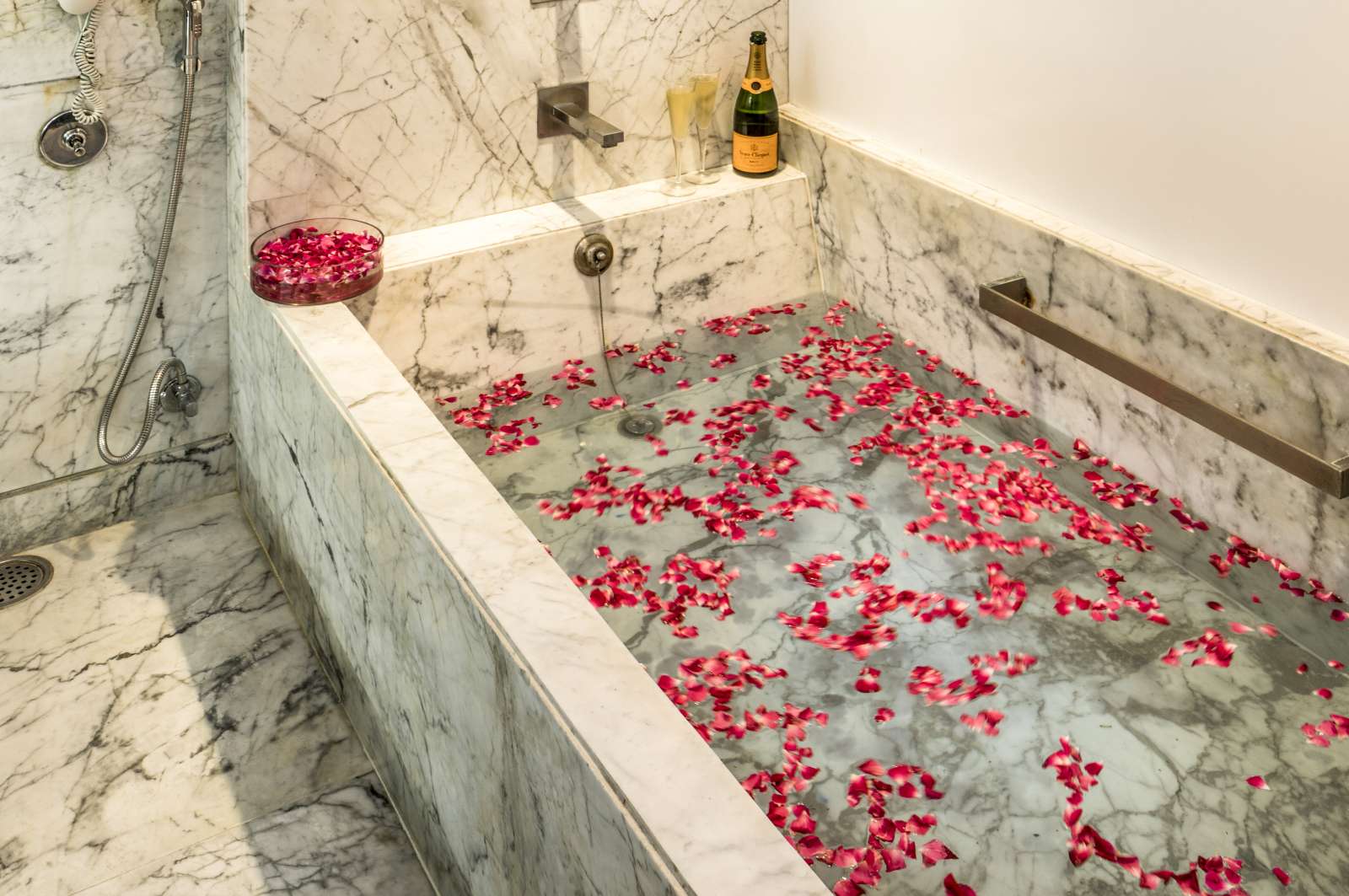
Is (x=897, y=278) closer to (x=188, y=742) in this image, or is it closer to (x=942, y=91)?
(x=942, y=91)

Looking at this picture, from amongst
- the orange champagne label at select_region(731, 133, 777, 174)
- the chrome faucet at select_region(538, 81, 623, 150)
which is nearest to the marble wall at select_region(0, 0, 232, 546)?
the chrome faucet at select_region(538, 81, 623, 150)

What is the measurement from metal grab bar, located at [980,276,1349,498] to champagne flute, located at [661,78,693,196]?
67cm

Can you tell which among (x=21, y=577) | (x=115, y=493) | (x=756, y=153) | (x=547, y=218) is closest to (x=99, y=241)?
(x=115, y=493)

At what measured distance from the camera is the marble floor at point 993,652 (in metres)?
1.31

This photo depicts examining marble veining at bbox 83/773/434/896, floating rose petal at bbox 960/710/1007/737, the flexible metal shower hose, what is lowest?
marble veining at bbox 83/773/434/896

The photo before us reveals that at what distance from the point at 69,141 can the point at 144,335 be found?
38 centimetres

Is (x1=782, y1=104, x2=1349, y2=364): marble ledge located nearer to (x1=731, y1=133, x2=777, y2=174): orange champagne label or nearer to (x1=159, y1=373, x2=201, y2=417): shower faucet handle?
(x1=731, y1=133, x2=777, y2=174): orange champagne label

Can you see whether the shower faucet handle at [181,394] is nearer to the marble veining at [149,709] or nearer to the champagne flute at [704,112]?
the marble veining at [149,709]

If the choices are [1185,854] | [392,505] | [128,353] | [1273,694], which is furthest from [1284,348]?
[128,353]

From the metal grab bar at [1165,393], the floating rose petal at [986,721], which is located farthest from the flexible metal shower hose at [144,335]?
the floating rose petal at [986,721]

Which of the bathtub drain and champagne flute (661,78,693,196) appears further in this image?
champagne flute (661,78,693,196)

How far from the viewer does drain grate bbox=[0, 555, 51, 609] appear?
2094 mm

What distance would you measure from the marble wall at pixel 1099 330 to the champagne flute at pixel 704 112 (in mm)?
167

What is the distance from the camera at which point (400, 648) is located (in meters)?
1.50
